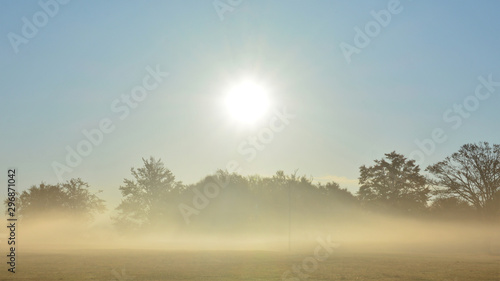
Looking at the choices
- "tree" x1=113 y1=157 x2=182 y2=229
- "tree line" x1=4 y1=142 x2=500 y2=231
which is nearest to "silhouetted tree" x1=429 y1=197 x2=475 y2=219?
"tree line" x1=4 y1=142 x2=500 y2=231

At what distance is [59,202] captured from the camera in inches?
4077

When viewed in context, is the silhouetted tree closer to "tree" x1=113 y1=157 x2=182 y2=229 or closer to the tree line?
the tree line

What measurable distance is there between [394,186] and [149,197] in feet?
187

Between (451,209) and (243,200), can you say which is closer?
(451,209)

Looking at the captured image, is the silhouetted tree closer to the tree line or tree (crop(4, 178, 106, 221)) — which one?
the tree line

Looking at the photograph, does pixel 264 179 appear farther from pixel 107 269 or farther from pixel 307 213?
pixel 107 269

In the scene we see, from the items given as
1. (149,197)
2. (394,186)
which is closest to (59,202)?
(149,197)

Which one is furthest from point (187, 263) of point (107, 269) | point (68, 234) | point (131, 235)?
point (68, 234)

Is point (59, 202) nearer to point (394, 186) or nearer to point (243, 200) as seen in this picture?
point (243, 200)

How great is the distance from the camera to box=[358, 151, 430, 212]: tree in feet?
270

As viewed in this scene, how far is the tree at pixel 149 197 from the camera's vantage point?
99.7m

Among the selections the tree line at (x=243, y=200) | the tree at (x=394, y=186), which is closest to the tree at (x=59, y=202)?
the tree line at (x=243, y=200)

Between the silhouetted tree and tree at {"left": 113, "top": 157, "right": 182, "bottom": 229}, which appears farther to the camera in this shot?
tree at {"left": 113, "top": 157, "right": 182, "bottom": 229}

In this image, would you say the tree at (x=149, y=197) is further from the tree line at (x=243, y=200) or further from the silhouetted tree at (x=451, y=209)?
the silhouetted tree at (x=451, y=209)
